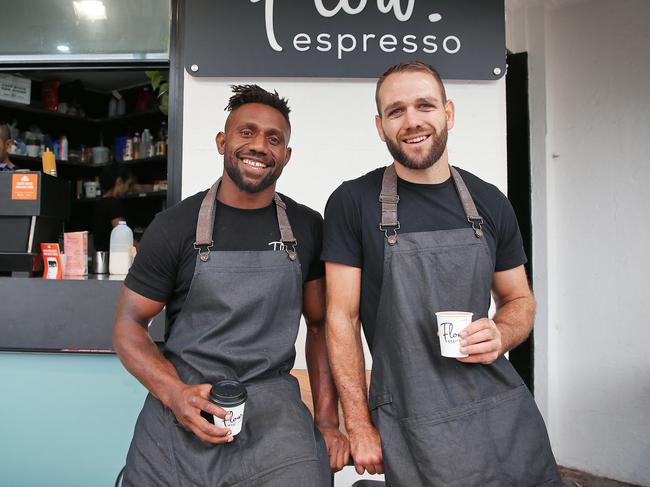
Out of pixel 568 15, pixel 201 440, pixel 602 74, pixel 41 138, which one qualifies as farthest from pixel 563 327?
pixel 41 138

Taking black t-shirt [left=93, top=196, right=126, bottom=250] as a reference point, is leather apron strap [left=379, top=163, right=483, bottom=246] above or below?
below

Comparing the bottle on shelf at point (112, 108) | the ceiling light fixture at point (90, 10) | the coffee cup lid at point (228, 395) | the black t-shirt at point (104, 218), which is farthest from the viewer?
the bottle on shelf at point (112, 108)

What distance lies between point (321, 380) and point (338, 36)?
4.75ft

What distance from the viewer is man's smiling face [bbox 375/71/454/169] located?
143cm

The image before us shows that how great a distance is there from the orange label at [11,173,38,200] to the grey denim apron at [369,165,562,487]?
1.68 m

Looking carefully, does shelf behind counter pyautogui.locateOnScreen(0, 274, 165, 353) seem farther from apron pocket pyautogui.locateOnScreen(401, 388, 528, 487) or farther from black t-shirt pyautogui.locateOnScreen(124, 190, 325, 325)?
apron pocket pyautogui.locateOnScreen(401, 388, 528, 487)

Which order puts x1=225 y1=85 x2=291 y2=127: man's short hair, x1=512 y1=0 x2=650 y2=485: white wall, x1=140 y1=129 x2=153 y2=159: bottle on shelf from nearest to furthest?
x1=225 y1=85 x2=291 y2=127: man's short hair → x1=512 y1=0 x2=650 y2=485: white wall → x1=140 y1=129 x2=153 y2=159: bottle on shelf

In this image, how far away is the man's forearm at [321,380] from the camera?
1.51 metres

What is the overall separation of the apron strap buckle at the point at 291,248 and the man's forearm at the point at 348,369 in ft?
0.67

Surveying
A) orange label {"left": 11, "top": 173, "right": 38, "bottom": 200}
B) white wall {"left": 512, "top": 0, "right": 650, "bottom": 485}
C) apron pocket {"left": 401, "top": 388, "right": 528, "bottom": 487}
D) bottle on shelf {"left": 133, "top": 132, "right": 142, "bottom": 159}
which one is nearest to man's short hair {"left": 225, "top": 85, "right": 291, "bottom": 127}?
apron pocket {"left": 401, "top": 388, "right": 528, "bottom": 487}

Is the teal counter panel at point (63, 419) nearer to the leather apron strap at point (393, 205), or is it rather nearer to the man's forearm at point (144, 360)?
the man's forearm at point (144, 360)

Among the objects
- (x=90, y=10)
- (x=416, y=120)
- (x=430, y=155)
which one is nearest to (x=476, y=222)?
(x=430, y=155)

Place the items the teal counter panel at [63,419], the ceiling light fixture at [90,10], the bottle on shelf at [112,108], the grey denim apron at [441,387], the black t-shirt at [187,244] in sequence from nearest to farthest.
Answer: the grey denim apron at [441,387] < the black t-shirt at [187,244] < the teal counter panel at [63,419] < the ceiling light fixture at [90,10] < the bottle on shelf at [112,108]

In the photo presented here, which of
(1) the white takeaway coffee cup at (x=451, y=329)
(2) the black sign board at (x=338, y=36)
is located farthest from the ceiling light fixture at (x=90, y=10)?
(1) the white takeaway coffee cup at (x=451, y=329)
